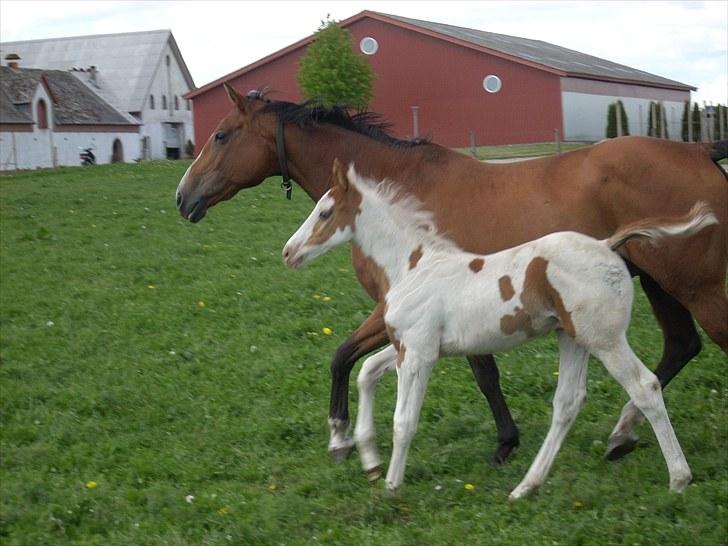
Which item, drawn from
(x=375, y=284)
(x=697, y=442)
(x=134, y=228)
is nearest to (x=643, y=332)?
(x=697, y=442)

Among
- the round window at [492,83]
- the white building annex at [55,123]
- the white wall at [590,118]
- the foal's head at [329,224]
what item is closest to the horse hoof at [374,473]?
the foal's head at [329,224]

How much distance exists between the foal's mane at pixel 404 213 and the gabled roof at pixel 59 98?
40.1 metres

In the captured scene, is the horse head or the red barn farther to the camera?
the red barn

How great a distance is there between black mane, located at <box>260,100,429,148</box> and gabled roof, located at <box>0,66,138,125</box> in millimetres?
38806

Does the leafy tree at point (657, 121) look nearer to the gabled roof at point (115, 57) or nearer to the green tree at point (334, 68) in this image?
the green tree at point (334, 68)

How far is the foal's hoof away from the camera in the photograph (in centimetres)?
574

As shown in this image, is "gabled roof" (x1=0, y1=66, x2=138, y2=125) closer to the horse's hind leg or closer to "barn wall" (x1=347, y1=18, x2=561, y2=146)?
"barn wall" (x1=347, y1=18, x2=561, y2=146)

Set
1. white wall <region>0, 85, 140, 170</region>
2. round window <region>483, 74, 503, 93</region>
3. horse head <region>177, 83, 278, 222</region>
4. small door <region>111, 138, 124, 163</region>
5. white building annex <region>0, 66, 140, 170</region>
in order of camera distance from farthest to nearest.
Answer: small door <region>111, 138, 124, 163</region>
white building annex <region>0, 66, 140, 170</region>
white wall <region>0, 85, 140, 170</region>
round window <region>483, 74, 503, 93</region>
horse head <region>177, 83, 278, 222</region>

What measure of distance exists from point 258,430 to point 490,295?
2.47 metres

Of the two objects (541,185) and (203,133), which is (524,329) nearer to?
(541,185)

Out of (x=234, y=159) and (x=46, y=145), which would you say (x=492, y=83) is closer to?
(x=46, y=145)

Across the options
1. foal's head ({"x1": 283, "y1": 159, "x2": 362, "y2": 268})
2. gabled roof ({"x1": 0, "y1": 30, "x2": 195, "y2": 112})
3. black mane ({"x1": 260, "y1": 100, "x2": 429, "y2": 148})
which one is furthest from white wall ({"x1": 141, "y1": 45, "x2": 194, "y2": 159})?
foal's head ({"x1": 283, "y1": 159, "x2": 362, "y2": 268})

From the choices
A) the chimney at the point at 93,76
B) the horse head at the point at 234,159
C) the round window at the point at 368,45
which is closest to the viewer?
the horse head at the point at 234,159

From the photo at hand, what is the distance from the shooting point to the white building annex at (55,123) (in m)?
43.2
